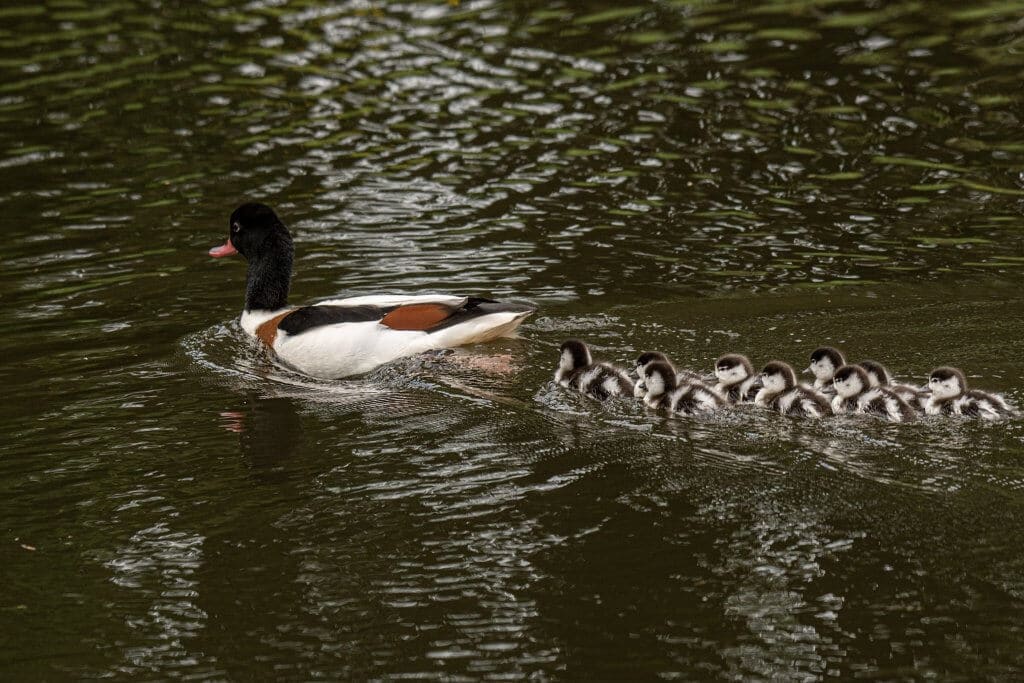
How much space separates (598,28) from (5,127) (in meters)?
6.11

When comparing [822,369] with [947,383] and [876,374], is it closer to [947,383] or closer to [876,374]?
[876,374]

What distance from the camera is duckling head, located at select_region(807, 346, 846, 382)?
8.43 metres

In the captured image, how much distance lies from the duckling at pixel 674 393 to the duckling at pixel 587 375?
0.74 feet

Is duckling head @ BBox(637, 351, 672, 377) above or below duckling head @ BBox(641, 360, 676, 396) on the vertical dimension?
above

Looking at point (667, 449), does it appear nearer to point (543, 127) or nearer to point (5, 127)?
point (543, 127)

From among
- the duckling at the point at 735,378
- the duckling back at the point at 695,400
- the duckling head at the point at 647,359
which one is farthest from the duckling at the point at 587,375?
the duckling at the point at 735,378

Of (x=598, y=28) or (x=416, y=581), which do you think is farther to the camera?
(x=598, y=28)


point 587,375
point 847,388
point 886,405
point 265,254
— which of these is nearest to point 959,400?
point 886,405

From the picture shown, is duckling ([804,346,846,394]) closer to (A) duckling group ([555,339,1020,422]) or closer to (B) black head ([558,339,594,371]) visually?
(A) duckling group ([555,339,1020,422])

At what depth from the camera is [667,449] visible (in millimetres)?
7688

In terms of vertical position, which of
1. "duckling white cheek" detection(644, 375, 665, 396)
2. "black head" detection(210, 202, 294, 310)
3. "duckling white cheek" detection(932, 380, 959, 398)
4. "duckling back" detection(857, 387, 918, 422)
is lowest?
"duckling back" detection(857, 387, 918, 422)

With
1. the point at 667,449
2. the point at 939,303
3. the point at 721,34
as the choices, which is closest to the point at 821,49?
the point at 721,34

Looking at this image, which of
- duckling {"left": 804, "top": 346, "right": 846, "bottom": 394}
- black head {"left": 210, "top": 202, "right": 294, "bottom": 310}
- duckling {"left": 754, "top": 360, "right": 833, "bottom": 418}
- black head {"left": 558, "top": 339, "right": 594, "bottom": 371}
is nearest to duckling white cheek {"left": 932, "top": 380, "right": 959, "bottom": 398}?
duckling {"left": 754, "top": 360, "right": 833, "bottom": 418}

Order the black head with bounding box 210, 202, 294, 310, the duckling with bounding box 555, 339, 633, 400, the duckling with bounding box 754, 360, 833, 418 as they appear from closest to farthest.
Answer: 1. the duckling with bounding box 754, 360, 833, 418
2. the duckling with bounding box 555, 339, 633, 400
3. the black head with bounding box 210, 202, 294, 310
